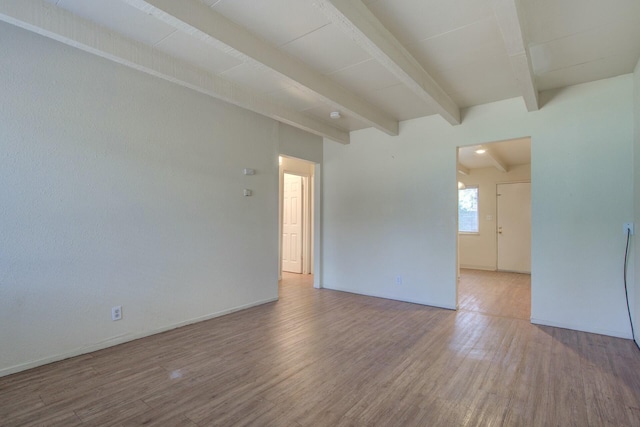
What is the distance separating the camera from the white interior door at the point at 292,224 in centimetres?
691

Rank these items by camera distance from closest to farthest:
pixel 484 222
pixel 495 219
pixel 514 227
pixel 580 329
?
pixel 580 329, pixel 514 227, pixel 495 219, pixel 484 222

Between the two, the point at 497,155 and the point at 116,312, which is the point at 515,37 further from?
the point at 497,155

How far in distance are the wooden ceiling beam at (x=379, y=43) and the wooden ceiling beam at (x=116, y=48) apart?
1.57 meters

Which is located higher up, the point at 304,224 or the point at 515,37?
the point at 515,37

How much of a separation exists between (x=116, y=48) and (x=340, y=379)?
3.07m

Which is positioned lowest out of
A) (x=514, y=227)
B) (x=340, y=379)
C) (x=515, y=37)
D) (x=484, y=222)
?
(x=340, y=379)

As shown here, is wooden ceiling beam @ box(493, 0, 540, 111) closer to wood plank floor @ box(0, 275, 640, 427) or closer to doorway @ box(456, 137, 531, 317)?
wood plank floor @ box(0, 275, 640, 427)

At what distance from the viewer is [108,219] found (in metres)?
2.94

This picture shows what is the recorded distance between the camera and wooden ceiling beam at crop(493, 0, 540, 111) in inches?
75.1

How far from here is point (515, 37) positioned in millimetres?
2195

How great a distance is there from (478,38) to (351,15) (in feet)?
3.89

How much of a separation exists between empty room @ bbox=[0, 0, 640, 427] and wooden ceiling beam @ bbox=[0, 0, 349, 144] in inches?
0.6

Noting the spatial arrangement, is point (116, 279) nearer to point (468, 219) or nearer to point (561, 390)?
point (561, 390)

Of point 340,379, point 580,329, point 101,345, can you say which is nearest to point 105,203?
point 101,345
